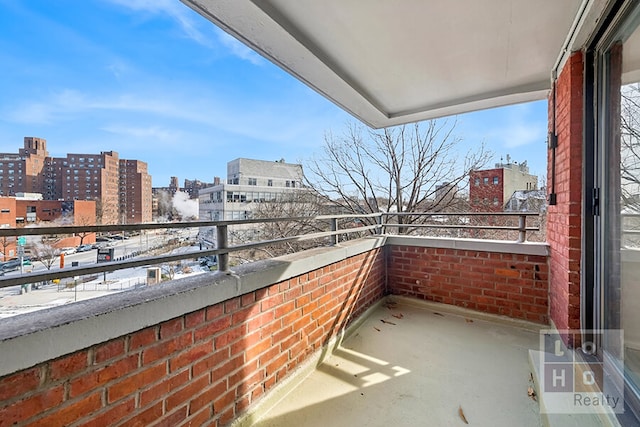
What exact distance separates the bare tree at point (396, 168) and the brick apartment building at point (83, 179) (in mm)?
4777

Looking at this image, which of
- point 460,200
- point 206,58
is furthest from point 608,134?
point 206,58

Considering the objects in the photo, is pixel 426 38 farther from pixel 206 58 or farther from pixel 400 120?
pixel 206 58

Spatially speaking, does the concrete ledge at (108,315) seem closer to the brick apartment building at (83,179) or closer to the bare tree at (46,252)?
the bare tree at (46,252)

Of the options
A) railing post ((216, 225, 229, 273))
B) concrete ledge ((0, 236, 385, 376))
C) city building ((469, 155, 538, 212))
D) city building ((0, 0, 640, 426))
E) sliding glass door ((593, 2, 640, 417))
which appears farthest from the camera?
city building ((469, 155, 538, 212))

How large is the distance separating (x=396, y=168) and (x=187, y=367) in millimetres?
7478

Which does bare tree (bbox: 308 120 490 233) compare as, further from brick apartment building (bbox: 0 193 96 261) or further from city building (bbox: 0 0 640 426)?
brick apartment building (bbox: 0 193 96 261)

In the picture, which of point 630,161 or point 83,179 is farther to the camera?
point 83,179

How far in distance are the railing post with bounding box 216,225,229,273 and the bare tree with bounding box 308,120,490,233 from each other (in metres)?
6.30

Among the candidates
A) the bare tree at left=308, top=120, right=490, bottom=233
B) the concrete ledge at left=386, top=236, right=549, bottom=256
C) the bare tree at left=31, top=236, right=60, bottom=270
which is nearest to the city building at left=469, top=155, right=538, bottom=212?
the bare tree at left=308, top=120, right=490, bottom=233

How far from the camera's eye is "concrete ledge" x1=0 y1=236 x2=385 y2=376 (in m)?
0.74

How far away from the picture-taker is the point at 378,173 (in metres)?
7.90

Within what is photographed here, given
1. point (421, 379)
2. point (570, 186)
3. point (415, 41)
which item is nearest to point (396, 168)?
point (415, 41)

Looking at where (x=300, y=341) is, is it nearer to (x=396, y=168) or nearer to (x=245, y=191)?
(x=396, y=168)

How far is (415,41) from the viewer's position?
1.89 meters
